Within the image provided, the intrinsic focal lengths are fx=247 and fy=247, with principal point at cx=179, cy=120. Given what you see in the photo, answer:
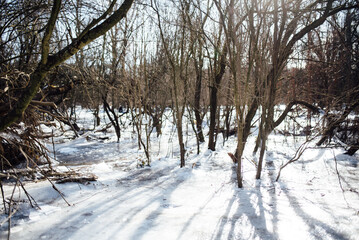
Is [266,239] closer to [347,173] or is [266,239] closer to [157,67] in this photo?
[347,173]

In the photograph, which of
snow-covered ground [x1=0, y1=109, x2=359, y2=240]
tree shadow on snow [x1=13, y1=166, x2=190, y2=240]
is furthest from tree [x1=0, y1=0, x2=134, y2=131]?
snow-covered ground [x1=0, y1=109, x2=359, y2=240]

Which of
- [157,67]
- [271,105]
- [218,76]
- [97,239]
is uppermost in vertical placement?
[157,67]

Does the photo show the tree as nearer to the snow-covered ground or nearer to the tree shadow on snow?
the tree shadow on snow

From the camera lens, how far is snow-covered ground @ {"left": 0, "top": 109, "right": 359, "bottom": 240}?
2549 mm

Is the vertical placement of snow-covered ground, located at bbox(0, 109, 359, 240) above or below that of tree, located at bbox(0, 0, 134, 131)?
below

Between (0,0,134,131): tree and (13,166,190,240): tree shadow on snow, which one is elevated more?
(0,0,134,131): tree

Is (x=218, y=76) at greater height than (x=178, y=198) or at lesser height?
greater

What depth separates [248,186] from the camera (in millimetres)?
4016

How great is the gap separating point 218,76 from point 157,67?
3556mm

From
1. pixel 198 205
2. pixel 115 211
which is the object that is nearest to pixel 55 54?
pixel 115 211

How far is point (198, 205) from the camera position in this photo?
3.28m

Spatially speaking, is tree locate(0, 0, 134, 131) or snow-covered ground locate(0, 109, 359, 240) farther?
snow-covered ground locate(0, 109, 359, 240)

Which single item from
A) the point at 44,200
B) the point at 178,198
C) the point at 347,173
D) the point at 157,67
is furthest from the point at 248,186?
the point at 157,67

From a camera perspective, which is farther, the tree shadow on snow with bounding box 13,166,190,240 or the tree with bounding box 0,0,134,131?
the tree shadow on snow with bounding box 13,166,190,240
